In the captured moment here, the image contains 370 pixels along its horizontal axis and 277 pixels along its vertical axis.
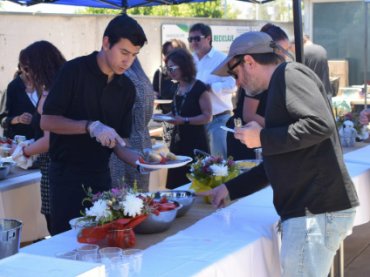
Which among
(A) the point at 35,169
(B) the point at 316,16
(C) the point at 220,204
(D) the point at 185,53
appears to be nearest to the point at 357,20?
(B) the point at 316,16

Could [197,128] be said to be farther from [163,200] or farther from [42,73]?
[163,200]

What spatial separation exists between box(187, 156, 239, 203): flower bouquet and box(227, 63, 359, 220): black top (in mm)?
747

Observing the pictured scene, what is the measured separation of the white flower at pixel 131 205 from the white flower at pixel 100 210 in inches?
2.2

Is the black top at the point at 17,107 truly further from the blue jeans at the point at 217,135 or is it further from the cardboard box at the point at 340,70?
the cardboard box at the point at 340,70

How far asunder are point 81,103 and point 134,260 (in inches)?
40.8

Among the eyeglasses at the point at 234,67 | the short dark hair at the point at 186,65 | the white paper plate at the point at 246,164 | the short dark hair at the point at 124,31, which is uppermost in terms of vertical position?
the short dark hair at the point at 124,31

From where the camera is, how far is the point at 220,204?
270 cm

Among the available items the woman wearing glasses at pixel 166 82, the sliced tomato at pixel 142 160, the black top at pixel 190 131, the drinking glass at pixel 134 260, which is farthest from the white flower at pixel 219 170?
the woman wearing glasses at pixel 166 82

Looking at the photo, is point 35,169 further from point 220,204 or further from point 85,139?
point 220,204

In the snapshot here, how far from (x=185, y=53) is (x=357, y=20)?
8654 millimetres

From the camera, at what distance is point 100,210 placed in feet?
7.07

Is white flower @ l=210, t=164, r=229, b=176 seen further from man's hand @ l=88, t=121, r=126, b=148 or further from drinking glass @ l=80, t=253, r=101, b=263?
drinking glass @ l=80, t=253, r=101, b=263

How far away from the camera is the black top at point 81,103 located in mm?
2770

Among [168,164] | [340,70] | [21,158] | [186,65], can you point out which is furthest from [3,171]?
[340,70]
